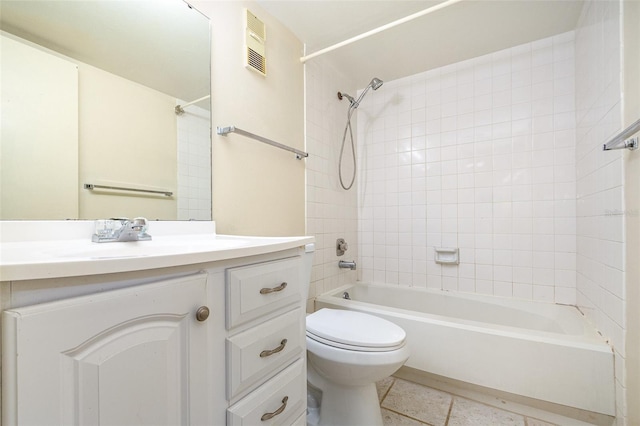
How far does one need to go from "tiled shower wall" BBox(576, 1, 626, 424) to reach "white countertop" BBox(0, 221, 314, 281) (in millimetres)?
1307

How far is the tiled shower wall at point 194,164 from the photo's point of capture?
1.20 m

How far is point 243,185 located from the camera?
146cm

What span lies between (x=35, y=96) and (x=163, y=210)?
491 mm

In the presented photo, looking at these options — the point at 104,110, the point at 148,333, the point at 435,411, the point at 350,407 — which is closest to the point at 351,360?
the point at 350,407

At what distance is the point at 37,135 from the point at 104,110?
21 cm

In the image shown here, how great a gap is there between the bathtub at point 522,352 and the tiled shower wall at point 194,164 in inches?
41.7

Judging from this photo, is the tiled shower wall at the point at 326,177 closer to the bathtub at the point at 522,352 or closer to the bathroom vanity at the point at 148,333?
the bathtub at the point at 522,352

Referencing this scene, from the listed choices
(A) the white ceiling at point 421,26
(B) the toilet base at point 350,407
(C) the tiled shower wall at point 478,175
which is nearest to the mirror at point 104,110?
(A) the white ceiling at point 421,26

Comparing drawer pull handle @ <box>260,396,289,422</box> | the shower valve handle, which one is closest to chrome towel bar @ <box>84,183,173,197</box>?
drawer pull handle @ <box>260,396,289,422</box>

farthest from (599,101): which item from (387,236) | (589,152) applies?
(387,236)

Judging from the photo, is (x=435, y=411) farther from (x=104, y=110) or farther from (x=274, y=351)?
(x=104, y=110)

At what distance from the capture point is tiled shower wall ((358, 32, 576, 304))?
1842 millimetres

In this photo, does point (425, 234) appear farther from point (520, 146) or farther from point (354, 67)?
point (354, 67)

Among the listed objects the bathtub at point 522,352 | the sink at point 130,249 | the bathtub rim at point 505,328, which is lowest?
the bathtub at point 522,352
